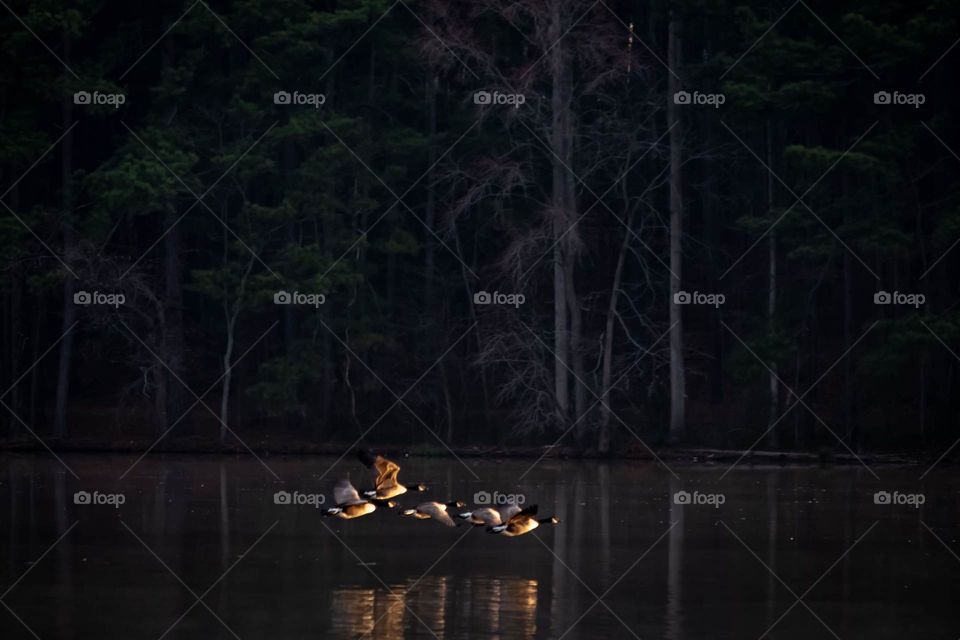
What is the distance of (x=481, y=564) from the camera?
62.3 ft

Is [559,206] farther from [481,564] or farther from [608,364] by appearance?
[481,564]

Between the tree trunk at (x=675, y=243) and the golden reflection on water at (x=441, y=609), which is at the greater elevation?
the tree trunk at (x=675, y=243)

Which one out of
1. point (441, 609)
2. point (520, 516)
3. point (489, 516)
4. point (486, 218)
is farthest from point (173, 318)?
point (441, 609)

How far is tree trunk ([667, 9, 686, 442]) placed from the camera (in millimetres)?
39500

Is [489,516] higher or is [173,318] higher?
[173,318]

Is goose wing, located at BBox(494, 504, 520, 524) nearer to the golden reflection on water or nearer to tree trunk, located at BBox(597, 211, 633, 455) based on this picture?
the golden reflection on water

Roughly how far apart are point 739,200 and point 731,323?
391 centimetres

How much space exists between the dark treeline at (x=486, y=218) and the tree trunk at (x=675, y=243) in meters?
0.10

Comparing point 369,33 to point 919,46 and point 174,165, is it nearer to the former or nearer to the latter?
point 174,165

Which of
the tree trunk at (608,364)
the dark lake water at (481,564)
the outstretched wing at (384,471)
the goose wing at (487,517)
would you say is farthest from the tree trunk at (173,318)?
the goose wing at (487,517)

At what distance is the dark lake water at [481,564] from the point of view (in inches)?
588

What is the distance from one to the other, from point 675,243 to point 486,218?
5.94m

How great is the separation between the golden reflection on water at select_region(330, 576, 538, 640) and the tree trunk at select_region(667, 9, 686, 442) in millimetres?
22145

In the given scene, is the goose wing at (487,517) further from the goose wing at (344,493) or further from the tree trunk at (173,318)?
the tree trunk at (173,318)
